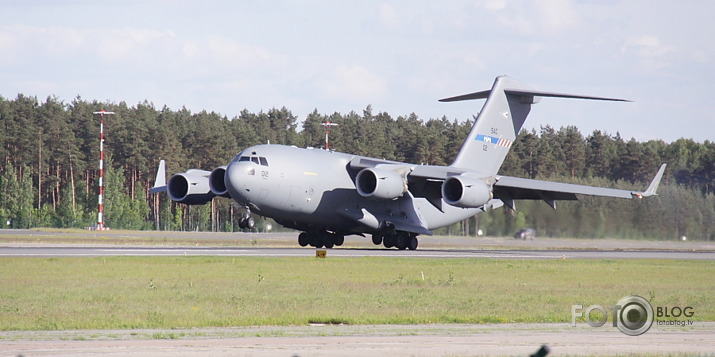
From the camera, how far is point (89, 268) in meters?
29.0

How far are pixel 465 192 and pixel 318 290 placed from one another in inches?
649

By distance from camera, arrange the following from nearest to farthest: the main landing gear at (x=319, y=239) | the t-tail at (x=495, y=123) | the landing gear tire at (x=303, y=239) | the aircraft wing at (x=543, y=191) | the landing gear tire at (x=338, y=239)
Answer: the aircraft wing at (x=543, y=191), the main landing gear at (x=319, y=239), the landing gear tire at (x=303, y=239), the landing gear tire at (x=338, y=239), the t-tail at (x=495, y=123)

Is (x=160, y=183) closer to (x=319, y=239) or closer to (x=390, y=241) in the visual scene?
(x=319, y=239)

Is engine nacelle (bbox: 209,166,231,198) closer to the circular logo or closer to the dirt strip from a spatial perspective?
the circular logo

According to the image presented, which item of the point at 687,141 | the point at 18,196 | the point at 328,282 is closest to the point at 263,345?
the point at 328,282

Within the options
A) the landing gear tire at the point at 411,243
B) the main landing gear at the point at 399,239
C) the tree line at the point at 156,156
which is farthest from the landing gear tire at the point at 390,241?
the tree line at the point at 156,156

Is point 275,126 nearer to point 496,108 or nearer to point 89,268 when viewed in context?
point 496,108

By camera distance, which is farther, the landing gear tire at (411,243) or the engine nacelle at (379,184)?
the landing gear tire at (411,243)

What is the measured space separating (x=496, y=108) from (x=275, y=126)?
96.7 meters

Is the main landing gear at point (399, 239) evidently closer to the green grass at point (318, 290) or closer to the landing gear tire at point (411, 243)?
the landing gear tire at point (411, 243)

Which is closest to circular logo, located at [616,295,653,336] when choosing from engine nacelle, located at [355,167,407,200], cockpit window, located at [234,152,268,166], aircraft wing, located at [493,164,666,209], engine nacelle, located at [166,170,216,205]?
engine nacelle, located at [355,167,407,200]

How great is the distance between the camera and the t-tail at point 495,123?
46.2 meters

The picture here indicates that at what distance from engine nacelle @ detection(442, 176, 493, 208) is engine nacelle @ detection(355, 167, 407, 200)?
1865 mm

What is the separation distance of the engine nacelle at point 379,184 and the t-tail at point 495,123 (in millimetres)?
6079
